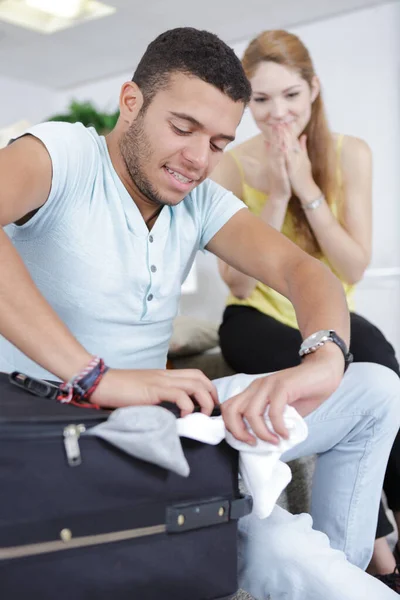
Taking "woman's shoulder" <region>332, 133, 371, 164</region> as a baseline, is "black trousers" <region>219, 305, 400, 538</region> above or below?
below

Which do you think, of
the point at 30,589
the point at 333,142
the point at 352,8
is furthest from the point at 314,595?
the point at 352,8

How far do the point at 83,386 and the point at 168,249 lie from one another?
41cm

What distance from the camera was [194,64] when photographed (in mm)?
998

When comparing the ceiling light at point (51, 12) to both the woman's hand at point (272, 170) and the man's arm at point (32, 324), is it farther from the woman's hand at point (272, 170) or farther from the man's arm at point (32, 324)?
the man's arm at point (32, 324)

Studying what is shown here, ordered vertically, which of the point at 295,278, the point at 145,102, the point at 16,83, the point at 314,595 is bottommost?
the point at 314,595

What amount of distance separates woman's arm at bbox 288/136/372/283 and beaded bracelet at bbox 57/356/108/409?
1092 millimetres

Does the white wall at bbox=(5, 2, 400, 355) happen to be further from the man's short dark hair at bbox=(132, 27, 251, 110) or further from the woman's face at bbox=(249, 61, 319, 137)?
the man's short dark hair at bbox=(132, 27, 251, 110)

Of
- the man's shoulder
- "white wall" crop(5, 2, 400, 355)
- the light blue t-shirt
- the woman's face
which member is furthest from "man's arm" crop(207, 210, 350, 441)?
"white wall" crop(5, 2, 400, 355)

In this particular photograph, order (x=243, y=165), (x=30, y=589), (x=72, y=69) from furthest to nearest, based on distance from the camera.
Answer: (x=72, y=69)
(x=243, y=165)
(x=30, y=589)

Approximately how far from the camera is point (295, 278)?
1.03 meters

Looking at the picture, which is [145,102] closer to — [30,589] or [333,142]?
[30,589]

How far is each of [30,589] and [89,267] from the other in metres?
0.48

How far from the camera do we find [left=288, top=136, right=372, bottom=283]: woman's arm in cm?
172

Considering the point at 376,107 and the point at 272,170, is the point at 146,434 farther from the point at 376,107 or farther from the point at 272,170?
the point at 376,107
